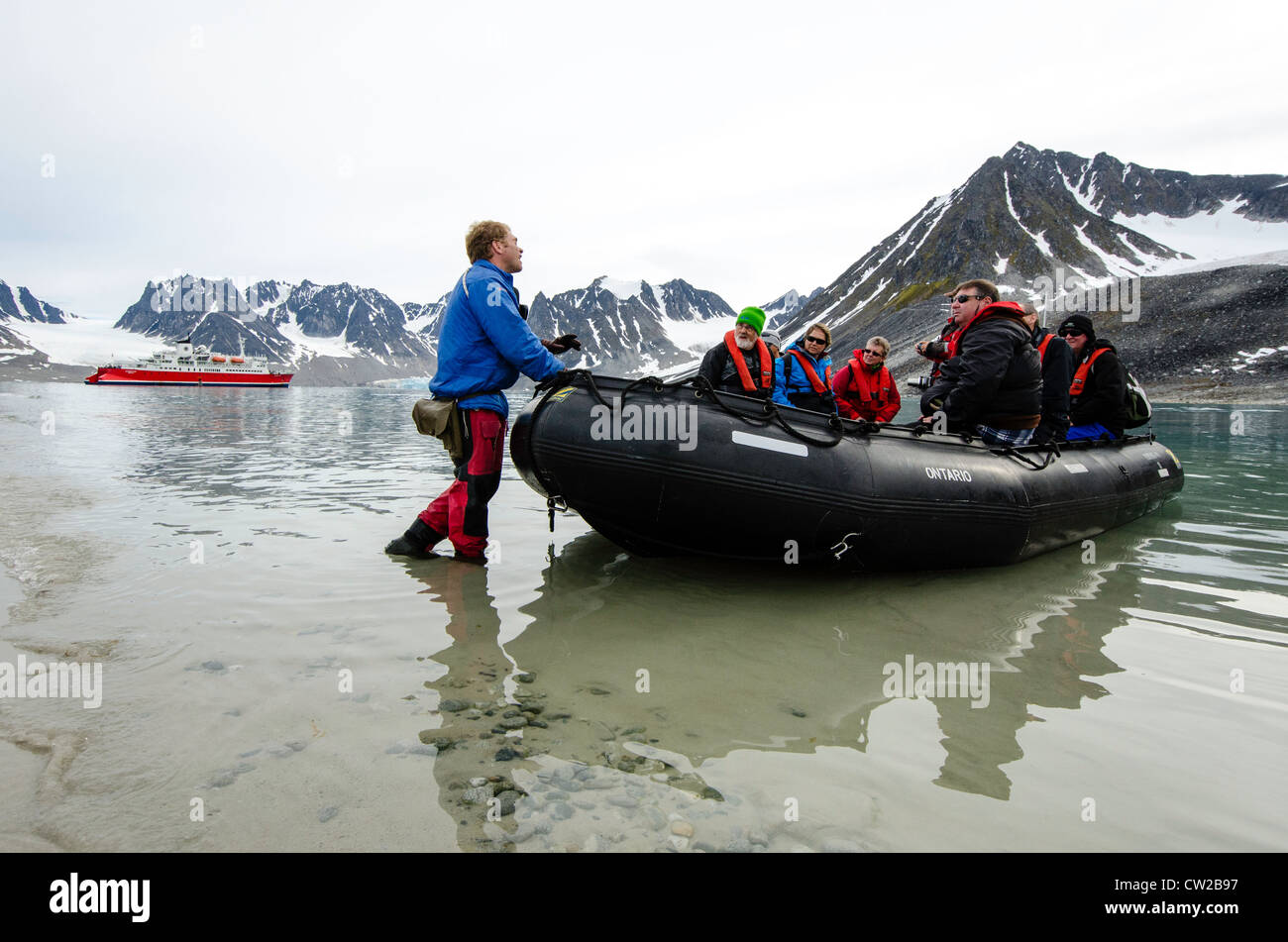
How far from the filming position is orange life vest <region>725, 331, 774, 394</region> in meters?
6.86

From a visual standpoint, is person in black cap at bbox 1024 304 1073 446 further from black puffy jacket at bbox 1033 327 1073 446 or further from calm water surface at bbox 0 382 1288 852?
calm water surface at bbox 0 382 1288 852

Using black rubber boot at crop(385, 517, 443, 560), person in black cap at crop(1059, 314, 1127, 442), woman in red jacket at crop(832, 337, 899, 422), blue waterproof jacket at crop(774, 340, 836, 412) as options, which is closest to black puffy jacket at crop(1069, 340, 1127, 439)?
person in black cap at crop(1059, 314, 1127, 442)

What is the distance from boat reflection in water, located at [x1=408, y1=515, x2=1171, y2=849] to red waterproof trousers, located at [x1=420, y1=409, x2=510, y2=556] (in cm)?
26

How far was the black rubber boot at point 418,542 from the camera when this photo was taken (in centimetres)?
592

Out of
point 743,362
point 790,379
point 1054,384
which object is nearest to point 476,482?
point 743,362

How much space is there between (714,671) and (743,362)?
3930 millimetres

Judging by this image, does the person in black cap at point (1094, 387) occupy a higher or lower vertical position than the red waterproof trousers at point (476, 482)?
higher

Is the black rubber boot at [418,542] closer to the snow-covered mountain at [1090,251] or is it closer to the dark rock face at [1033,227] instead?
the snow-covered mountain at [1090,251]

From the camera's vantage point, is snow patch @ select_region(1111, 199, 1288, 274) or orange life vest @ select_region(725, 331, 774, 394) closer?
orange life vest @ select_region(725, 331, 774, 394)

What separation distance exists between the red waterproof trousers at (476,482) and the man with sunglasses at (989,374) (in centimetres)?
428

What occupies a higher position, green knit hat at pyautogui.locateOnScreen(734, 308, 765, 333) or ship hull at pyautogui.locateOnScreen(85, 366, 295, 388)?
ship hull at pyautogui.locateOnScreen(85, 366, 295, 388)

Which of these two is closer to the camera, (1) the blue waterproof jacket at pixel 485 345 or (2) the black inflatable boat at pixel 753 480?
(2) the black inflatable boat at pixel 753 480

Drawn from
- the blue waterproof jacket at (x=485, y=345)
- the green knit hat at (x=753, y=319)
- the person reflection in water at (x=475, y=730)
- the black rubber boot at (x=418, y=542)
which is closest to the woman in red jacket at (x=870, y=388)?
the green knit hat at (x=753, y=319)
